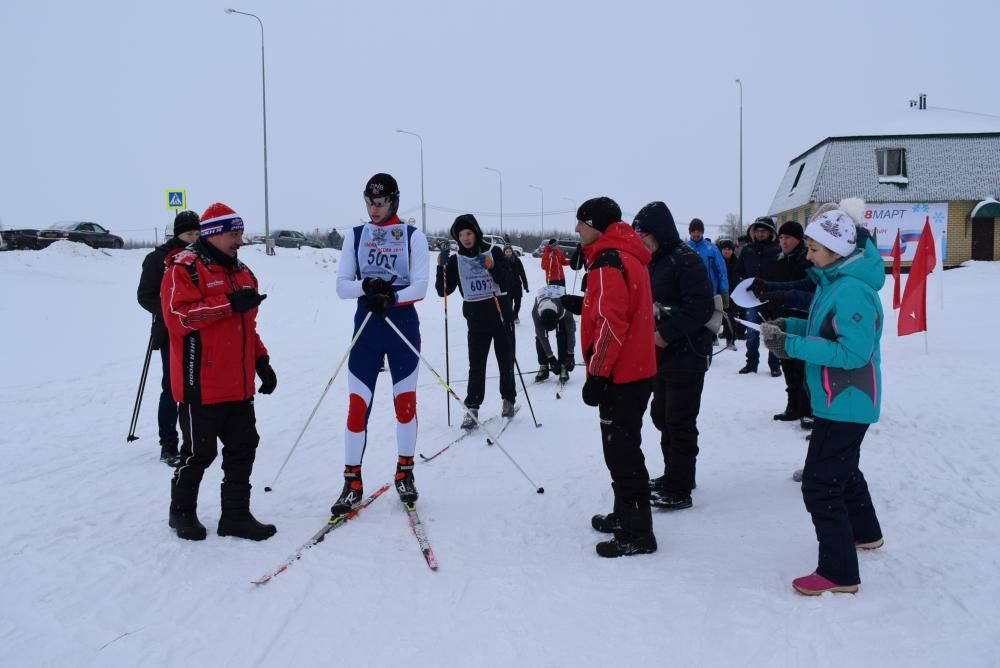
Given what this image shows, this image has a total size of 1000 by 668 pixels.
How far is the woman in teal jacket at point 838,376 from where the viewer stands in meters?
3.19

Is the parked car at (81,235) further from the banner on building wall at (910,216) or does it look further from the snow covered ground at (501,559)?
the banner on building wall at (910,216)

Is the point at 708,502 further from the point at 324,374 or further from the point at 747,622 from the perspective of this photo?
the point at 324,374

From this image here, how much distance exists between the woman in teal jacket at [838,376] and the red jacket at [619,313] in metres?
0.71

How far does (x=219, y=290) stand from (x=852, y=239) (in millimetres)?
3547

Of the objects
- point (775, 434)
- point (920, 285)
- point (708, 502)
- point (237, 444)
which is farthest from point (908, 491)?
point (920, 285)

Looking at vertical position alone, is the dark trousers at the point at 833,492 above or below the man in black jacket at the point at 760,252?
below

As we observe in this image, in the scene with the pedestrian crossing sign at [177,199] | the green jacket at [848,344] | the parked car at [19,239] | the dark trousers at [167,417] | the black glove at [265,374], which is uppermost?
the pedestrian crossing sign at [177,199]

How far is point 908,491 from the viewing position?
4590 millimetres

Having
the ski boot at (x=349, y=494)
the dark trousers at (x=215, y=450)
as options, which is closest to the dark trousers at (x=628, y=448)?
the ski boot at (x=349, y=494)

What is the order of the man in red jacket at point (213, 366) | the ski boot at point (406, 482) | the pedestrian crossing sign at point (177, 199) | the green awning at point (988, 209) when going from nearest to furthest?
the man in red jacket at point (213, 366), the ski boot at point (406, 482), the pedestrian crossing sign at point (177, 199), the green awning at point (988, 209)

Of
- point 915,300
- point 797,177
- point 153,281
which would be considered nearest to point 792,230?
point 915,300

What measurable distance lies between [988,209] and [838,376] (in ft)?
105

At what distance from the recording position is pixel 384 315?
4605 mm

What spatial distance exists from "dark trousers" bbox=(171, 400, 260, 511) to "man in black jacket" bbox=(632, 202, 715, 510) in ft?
8.84
